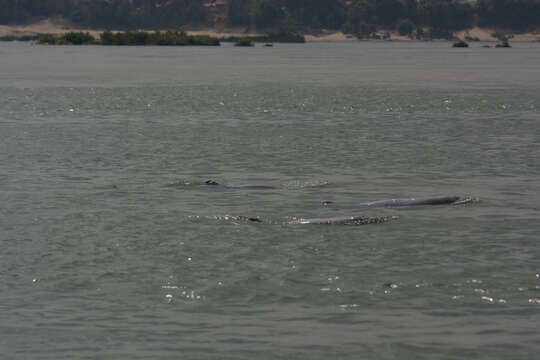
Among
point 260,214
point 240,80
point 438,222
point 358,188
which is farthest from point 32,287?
point 240,80

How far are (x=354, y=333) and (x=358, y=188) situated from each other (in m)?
13.0

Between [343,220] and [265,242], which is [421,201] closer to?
[343,220]

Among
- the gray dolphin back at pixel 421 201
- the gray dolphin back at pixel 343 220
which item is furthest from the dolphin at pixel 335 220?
the gray dolphin back at pixel 421 201

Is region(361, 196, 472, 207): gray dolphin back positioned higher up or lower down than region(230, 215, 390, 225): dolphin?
lower down

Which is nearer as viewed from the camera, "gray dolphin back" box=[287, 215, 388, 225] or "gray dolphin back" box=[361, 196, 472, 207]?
"gray dolphin back" box=[287, 215, 388, 225]

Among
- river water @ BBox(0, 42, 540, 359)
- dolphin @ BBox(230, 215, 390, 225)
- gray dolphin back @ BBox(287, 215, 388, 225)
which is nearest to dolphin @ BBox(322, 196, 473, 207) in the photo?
river water @ BBox(0, 42, 540, 359)

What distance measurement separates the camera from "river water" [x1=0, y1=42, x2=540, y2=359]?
45.6 ft

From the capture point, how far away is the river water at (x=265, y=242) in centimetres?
1391

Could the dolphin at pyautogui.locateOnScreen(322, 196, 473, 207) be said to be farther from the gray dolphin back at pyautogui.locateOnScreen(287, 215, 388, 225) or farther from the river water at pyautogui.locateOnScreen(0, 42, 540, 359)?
the gray dolphin back at pyautogui.locateOnScreen(287, 215, 388, 225)

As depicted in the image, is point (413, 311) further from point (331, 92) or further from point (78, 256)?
point (331, 92)

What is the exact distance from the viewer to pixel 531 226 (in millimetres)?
21391

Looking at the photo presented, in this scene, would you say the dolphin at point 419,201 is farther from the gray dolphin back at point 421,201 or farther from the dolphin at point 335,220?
the dolphin at point 335,220

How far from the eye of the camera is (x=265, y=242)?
19.8 meters

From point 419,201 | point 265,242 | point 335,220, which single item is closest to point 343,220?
point 335,220
